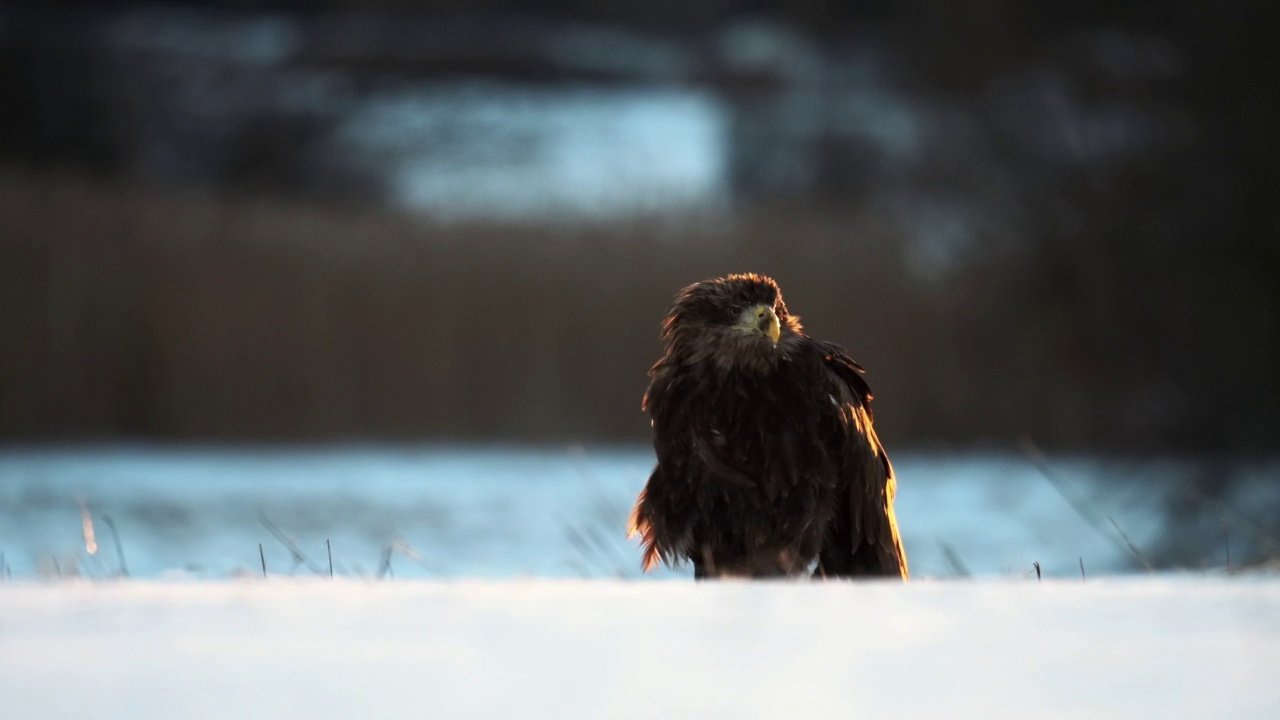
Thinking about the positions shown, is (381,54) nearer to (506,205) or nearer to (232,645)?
(506,205)

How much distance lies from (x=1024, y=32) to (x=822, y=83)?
467 cm

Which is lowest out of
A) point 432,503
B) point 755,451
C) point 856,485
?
point 432,503

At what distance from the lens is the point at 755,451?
313 cm

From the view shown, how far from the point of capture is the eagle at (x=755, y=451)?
3.14m

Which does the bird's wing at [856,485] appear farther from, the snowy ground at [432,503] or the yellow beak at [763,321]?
the snowy ground at [432,503]

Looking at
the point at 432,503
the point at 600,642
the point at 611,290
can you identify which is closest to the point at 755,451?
the point at 600,642

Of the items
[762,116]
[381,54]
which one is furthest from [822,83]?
[381,54]

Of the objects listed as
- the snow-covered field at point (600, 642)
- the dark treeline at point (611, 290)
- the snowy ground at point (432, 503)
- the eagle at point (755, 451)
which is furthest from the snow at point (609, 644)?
the dark treeline at point (611, 290)

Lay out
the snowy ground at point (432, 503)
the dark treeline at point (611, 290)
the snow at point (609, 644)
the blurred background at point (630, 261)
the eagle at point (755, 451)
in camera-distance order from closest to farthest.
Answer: the snow at point (609, 644), the eagle at point (755, 451), the snowy ground at point (432, 503), the blurred background at point (630, 261), the dark treeline at point (611, 290)

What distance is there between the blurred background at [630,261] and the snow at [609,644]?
253 inches

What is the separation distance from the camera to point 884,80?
15.2 m

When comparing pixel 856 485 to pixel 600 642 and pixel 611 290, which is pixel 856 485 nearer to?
pixel 600 642

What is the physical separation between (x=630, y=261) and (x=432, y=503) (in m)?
3.18

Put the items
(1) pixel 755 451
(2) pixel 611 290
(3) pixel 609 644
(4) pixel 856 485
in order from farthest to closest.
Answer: (2) pixel 611 290 < (4) pixel 856 485 < (1) pixel 755 451 < (3) pixel 609 644
